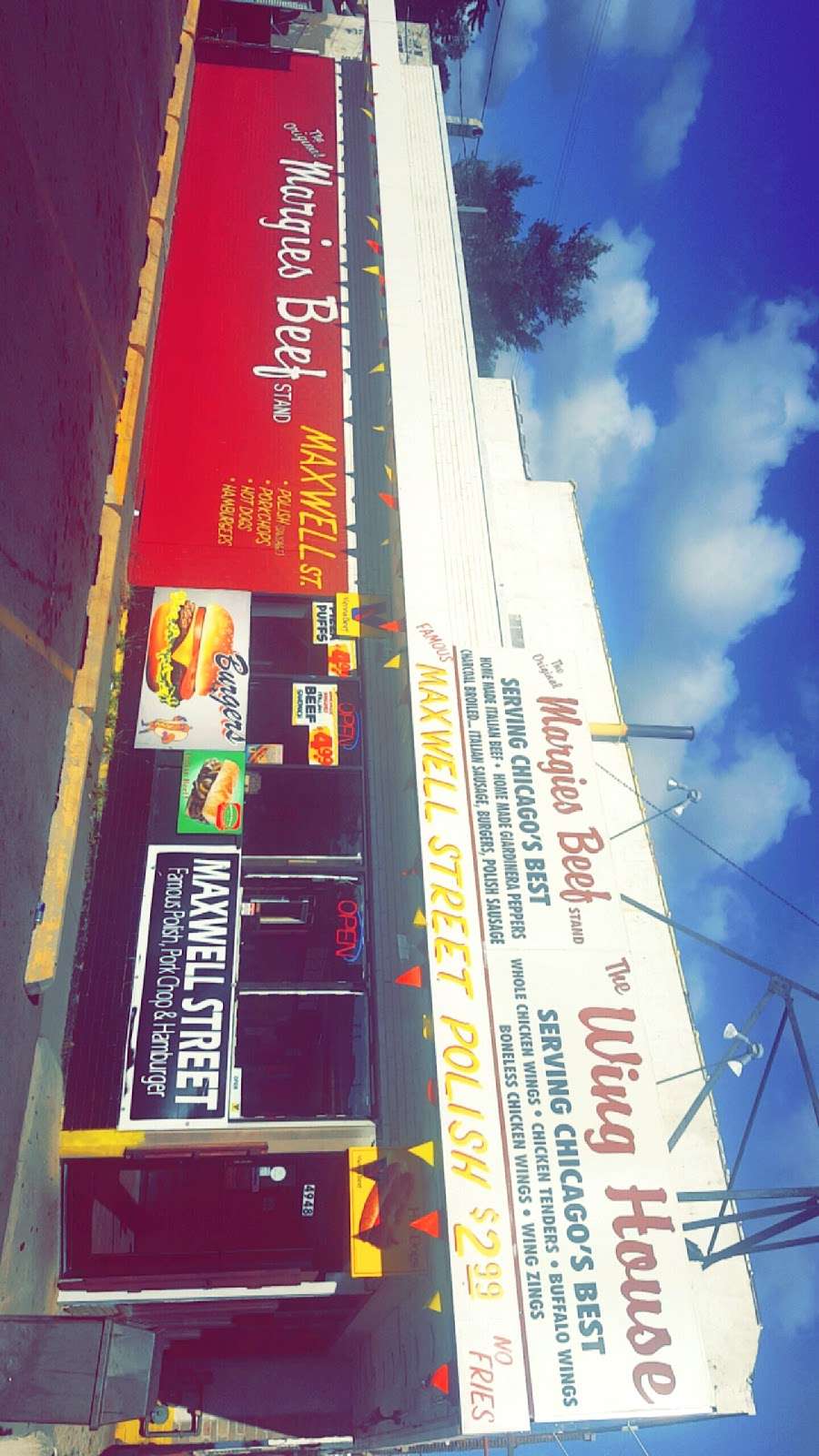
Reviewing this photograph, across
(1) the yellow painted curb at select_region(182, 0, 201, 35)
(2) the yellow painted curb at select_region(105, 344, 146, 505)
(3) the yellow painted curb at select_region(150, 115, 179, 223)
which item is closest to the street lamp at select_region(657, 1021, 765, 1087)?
(2) the yellow painted curb at select_region(105, 344, 146, 505)

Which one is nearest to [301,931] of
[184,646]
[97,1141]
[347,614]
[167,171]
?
[97,1141]

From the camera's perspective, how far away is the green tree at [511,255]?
27578mm

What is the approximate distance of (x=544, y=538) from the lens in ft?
65.4

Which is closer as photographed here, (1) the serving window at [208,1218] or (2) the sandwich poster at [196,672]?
(1) the serving window at [208,1218]

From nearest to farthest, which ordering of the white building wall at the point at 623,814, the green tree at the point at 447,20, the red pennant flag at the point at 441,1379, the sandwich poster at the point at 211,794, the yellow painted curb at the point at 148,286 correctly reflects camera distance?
the red pennant flag at the point at 441,1379 → the sandwich poster at the point at 211,794 → the white building wall at the point at 623,814 → the yellow painted curb at the point at 148,286 → the green tree at the point at 447,20

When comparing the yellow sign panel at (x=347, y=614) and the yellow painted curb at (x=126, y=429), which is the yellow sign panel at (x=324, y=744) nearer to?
the yellow sign panel at (x=347, y=614)

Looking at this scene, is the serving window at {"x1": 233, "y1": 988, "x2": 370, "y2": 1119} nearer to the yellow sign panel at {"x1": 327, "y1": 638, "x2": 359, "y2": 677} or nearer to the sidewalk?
the sidewalk

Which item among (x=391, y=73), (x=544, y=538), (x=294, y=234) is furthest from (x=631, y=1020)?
(x=391, y=73)

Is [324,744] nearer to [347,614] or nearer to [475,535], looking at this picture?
[347,614]

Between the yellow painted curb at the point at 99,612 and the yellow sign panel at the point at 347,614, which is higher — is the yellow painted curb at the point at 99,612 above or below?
below

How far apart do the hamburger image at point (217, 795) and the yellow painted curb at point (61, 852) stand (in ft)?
5.00

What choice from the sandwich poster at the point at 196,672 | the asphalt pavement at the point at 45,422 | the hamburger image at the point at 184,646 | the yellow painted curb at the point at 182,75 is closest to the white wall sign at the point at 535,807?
the sandwich poster at the point at 196,672

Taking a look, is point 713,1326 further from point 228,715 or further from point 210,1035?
Result: point 228,715

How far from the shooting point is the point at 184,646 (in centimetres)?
1226
